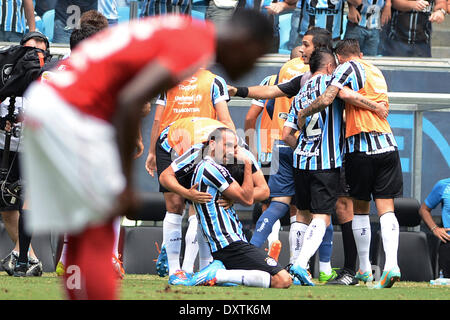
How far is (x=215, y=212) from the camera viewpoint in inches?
256

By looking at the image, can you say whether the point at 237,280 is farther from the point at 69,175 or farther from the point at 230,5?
the point at 230,5

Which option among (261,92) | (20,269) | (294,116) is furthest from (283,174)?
(20,269)

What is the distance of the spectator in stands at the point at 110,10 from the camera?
10148 millimetres

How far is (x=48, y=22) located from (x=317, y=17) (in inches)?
127

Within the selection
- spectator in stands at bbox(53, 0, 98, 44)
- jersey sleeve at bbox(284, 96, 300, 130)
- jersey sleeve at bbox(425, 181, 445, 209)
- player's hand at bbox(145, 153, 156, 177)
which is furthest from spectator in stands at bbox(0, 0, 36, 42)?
jersey sleeve at bbox(425, 181, 445, 209)

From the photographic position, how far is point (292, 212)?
28.6ft

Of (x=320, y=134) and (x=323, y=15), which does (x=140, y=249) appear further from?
(x=323, y=15)

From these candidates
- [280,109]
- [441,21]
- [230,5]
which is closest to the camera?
[280,109]

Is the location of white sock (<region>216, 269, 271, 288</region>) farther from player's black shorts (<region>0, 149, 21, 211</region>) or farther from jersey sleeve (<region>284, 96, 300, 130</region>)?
player's black shorts (<region>0, 149, 21, 211</region>)

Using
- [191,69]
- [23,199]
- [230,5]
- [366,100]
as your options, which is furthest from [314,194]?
[191,69]

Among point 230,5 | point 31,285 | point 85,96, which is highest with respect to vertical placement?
point 230,5

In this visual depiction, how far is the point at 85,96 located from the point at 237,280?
3777 millimetres

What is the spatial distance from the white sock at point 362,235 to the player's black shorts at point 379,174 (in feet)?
1.09

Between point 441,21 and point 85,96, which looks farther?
point 441,21
